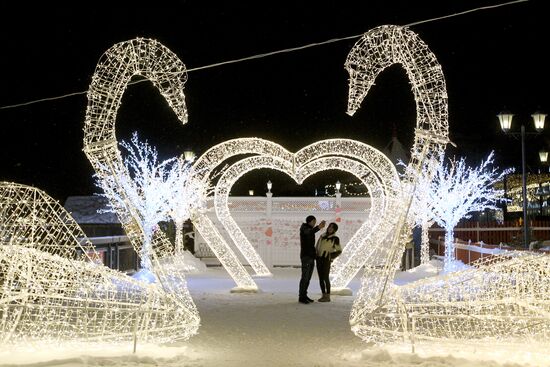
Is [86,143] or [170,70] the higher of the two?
[170,70]

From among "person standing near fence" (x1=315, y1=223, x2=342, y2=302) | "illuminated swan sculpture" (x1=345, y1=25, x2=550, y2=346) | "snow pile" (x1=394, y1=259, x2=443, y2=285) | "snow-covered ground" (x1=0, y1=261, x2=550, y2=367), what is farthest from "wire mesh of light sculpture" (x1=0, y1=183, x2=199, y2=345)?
"snow pile" (x1=394, y1=259, x2=443, y2=285)

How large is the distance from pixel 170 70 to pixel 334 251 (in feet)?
18.1

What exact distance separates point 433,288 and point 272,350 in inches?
74.1

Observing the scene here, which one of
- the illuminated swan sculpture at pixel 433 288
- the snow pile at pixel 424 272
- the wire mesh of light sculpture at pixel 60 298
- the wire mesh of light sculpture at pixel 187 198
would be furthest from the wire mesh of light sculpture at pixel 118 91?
the snow pile at pixel 424 272

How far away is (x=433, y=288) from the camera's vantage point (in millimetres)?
8117

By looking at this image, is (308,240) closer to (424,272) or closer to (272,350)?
(272,350)

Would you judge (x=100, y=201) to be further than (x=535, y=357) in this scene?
Yes

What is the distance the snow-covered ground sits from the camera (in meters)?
7.04

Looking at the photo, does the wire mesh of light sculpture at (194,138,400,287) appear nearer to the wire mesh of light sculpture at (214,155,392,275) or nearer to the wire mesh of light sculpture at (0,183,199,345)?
the wire mesh of light sculpture at (214,155,392,275)

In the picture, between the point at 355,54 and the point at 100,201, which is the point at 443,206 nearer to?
the point at 355,54

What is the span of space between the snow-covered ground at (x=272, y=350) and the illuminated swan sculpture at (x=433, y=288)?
249 mm

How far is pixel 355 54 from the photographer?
357 inches

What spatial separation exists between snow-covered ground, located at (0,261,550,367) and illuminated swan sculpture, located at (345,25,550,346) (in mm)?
249

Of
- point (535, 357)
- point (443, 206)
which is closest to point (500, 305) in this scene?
point (535, 357)
